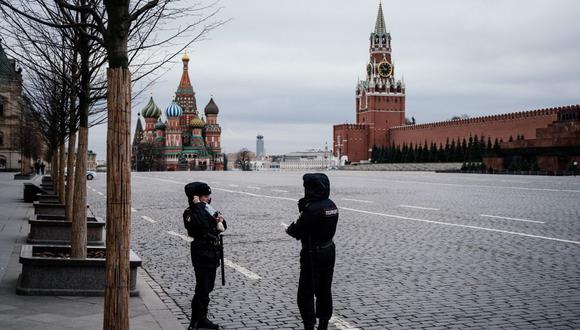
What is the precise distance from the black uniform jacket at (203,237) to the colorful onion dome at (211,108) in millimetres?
130041

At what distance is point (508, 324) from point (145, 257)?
17.9ft

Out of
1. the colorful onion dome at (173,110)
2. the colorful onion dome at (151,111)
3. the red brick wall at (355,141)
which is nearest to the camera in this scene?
the red brick wall at (355,141)

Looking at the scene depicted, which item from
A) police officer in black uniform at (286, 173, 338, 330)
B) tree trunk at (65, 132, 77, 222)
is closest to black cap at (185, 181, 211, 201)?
police officer in black uniform at (286, 173, 338, 330)

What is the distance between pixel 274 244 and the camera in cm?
1080

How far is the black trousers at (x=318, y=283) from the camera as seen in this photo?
17.3 feet

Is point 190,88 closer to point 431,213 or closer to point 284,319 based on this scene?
point 431,213

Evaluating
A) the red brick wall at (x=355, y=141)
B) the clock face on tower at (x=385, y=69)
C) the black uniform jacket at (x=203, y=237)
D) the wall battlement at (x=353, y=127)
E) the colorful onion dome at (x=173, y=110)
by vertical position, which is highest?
the clock face on tower at (x=385, y=69)

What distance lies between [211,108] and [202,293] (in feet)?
428

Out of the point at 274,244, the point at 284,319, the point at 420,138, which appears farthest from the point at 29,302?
the point at 420,138

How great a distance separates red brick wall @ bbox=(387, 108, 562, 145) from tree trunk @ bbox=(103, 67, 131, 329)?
237ft

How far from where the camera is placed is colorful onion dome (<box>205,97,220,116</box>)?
134m

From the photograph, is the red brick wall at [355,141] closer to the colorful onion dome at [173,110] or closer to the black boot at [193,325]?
the colorful onion dome at [173,110]

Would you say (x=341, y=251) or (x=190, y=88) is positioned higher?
(x=190, y=88)

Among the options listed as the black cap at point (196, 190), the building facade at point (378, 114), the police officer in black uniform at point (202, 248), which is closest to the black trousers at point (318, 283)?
the police officer in black uniform at point (202, 248)
